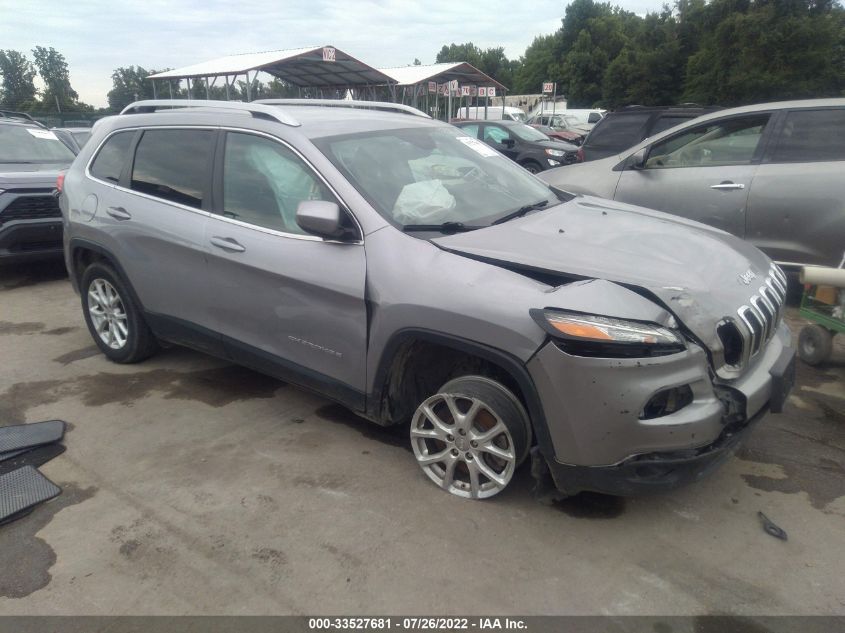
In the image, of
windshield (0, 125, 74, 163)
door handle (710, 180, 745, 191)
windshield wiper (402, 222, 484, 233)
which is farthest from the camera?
windshield (0, 125, 74, 163)

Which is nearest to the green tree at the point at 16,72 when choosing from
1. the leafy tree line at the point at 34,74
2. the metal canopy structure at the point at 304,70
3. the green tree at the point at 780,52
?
the leafy tree line at the point at 34,74

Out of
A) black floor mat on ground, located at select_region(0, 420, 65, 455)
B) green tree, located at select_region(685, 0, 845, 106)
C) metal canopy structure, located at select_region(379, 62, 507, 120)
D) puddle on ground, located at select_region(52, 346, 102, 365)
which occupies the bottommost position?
puddle on ground, located at select_region(52, 346, 102, 365)

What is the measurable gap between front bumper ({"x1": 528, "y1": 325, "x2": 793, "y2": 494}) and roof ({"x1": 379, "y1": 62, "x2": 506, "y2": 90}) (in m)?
23.7

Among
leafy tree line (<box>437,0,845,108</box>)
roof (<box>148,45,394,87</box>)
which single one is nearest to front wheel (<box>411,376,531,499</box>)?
roof (<box>148,45,394,87</box>)

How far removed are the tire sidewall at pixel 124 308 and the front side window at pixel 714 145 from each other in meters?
4.73

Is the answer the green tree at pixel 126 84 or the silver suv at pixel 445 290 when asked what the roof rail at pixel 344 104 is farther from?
the green tree at pixel 126 84

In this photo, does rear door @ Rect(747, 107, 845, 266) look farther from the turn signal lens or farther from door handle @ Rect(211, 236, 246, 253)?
door handle @ Rect(211, 236, 246, 253)

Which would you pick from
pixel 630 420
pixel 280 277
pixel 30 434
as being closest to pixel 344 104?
pixel 280 277

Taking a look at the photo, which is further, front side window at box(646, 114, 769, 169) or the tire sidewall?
front side window at box(646, 114, 769, 169)

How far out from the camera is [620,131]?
9922 mm

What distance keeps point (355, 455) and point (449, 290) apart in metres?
1.19

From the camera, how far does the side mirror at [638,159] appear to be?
19.6 feet

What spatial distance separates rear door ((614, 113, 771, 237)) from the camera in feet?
18.0

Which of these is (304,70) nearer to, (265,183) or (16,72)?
(265,183)
